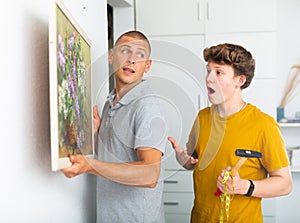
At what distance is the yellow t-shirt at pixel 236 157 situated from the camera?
1750mm

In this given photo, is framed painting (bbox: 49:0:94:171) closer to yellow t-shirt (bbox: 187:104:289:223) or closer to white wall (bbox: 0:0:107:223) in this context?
white wall (bbox: 0:0:107:223)

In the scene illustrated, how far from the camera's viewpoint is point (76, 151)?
128 cm

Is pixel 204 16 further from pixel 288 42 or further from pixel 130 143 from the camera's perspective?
pixel 130 143

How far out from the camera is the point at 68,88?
1182 millimetres

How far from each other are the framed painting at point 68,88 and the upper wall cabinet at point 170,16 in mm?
1736

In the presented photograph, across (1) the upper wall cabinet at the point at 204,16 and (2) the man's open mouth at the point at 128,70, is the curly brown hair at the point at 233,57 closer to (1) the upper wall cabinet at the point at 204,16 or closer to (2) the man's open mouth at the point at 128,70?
(2) the man's open mouth at the point at 128,70

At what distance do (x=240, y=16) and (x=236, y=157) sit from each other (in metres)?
1.63

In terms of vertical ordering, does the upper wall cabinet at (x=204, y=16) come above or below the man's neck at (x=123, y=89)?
above

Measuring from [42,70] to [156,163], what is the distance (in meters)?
0.43

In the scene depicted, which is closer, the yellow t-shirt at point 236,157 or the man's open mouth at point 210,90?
the man's open mouth at point 210,90

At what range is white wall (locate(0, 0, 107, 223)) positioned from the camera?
1.06 metres

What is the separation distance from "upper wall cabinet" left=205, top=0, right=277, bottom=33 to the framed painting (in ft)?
5.94

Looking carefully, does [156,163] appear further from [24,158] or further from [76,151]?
[24,158]

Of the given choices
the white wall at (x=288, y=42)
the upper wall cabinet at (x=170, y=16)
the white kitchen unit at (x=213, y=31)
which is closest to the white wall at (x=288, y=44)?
the white wall at (x=288, y=42)
